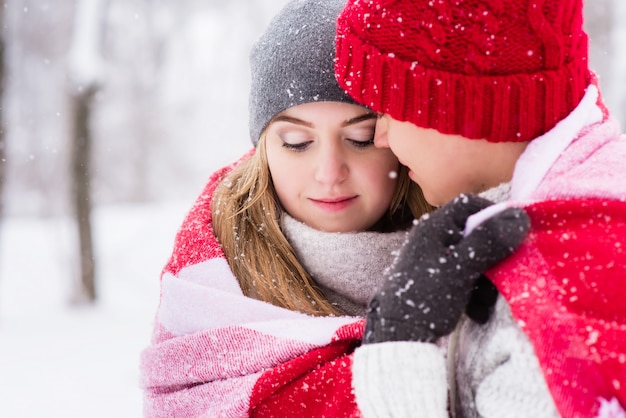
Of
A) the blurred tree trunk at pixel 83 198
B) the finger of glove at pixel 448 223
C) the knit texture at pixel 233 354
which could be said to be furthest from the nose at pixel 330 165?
the blurred tree trunk at pixel 83 198

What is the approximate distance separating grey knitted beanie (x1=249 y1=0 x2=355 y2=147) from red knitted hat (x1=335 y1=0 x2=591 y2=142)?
43 centimetres

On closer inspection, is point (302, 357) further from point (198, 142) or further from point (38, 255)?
point (198, 142)

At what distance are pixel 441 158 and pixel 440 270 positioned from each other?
33 centimetres

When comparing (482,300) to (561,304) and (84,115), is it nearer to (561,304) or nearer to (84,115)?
(561,304)

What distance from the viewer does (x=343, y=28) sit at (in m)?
1.66

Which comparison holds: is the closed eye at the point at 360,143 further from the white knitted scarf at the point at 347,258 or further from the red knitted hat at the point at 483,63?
the red knitted hat at the point at 483,63

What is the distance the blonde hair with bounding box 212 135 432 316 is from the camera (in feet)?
6.48

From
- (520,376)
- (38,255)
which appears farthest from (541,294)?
(38,255)

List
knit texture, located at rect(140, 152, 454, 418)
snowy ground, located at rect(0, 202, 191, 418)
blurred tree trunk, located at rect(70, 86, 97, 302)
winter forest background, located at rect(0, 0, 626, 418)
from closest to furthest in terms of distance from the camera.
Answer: knit texture, located at rect(140, 152, 454, 418) → snowy ground, located at rect(0, 202, 191, 418) → winter forest background, located at rect(0, 0, 626, 418) → blurred tree trunk, located at rect(70, 86, 97, 302)

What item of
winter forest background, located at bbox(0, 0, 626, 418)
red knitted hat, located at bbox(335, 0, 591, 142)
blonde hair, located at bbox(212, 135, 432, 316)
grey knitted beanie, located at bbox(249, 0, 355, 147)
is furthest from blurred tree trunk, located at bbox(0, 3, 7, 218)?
red knitted hat, located at bbox(335, 0, 591, 142)

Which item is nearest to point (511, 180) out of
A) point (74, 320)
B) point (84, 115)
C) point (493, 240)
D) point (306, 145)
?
point (493, 240)

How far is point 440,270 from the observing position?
1243 millimetres

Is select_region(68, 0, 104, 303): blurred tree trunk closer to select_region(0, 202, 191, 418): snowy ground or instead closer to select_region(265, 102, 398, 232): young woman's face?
select_region(0, 202, 191, 418): snowy ground

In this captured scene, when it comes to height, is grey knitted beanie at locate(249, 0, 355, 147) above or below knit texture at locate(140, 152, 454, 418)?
above
